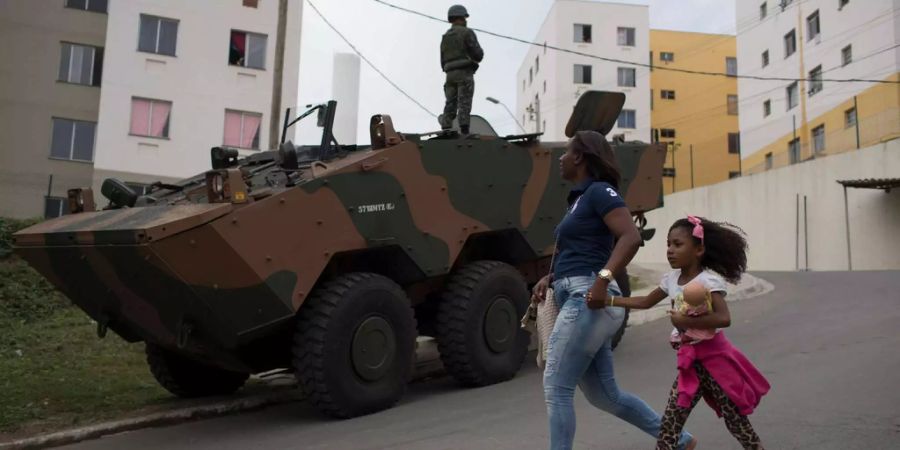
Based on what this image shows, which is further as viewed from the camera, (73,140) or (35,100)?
(73,140)

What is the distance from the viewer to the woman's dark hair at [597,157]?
3705 millimetres

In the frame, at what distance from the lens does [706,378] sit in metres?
3.46

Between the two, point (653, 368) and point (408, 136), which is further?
point (653, 368)

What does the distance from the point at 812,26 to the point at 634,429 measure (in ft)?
93.1

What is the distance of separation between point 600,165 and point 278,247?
2.44m

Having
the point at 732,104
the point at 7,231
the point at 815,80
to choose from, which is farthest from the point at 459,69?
the point at 732,104

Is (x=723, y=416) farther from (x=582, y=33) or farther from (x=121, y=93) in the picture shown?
(x=582, y=33)

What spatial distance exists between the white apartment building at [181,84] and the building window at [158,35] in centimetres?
3

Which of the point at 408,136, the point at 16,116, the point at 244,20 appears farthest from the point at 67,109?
the point at 408,136

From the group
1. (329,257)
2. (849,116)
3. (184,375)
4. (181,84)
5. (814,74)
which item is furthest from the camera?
(814,74)

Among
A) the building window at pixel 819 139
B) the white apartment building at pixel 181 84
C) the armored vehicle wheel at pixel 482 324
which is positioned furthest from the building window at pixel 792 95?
the armored vehicle wheel at pixel 482 324

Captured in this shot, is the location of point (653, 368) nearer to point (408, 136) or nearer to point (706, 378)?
point (408, 136)

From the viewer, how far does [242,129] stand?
2242cm

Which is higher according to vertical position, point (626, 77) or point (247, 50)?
point (626, 77)
